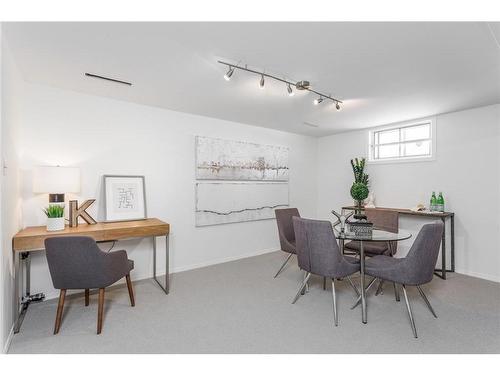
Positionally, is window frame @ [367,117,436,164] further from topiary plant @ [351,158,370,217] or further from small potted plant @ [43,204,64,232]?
small potted plant @ [43,204,64,232]

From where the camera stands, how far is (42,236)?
7.72 feet

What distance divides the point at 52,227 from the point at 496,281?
5.18 metres

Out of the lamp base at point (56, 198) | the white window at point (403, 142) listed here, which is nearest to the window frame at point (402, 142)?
the white window at point (403, 142)

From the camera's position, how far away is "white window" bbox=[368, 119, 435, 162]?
4.14 m

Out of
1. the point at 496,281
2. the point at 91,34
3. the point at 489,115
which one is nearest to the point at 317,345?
the point at 91,34

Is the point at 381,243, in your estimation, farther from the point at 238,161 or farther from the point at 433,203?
the point at 238,161

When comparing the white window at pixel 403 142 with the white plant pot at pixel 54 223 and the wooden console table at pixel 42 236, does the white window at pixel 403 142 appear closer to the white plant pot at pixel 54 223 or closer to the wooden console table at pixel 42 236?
the wooden console table at pixel 42 236

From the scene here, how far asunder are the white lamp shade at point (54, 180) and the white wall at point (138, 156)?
0.36 meters

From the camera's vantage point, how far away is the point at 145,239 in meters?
3.53

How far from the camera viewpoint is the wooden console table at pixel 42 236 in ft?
7.54

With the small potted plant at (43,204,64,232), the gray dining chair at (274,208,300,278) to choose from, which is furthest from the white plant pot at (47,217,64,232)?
the gray dining chair at (274,208,300,278)

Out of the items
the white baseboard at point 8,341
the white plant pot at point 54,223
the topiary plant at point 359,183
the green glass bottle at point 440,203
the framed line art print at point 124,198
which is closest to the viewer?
the white baseboard at point 8,341

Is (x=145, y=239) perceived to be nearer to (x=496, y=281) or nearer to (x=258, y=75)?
(x=258, y=75)

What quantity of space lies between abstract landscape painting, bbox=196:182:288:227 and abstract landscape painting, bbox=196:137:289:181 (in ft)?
0.44
